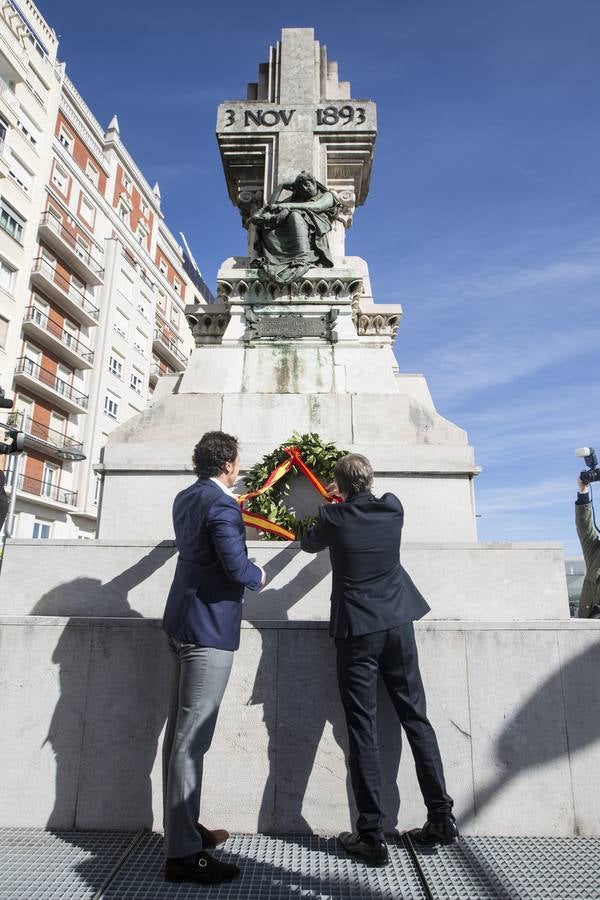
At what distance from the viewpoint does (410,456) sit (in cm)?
545

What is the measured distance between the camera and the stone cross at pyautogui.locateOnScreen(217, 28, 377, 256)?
27.7 feet

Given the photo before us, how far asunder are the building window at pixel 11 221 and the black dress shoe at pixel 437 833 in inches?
1202

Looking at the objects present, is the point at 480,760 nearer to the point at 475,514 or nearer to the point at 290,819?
the point at 290,819

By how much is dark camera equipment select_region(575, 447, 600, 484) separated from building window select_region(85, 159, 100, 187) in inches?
1472

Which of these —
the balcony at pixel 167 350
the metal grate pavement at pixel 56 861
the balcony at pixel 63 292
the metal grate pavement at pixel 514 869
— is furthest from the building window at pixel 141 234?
the metal grate pavement at pixel 514 869

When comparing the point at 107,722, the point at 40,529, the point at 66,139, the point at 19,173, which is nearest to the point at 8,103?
the point at 19,173

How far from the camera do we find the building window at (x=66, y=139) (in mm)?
32750

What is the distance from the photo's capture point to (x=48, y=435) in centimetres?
3017

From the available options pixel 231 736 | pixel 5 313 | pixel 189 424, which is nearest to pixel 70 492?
pixel 5 313

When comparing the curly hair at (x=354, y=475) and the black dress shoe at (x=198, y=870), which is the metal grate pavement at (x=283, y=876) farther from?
the curly hair at (x=354, y=475)

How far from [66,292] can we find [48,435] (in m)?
8.08

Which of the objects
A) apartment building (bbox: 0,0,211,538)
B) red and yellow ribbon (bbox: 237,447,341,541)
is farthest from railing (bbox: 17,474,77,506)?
red and yellow ribbon (bbox: 237,447,341,541)

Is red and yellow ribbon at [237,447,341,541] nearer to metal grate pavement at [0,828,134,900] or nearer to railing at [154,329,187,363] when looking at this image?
metal grate pavement at [0,828,134,900]

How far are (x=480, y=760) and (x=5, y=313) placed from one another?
94.3ft
